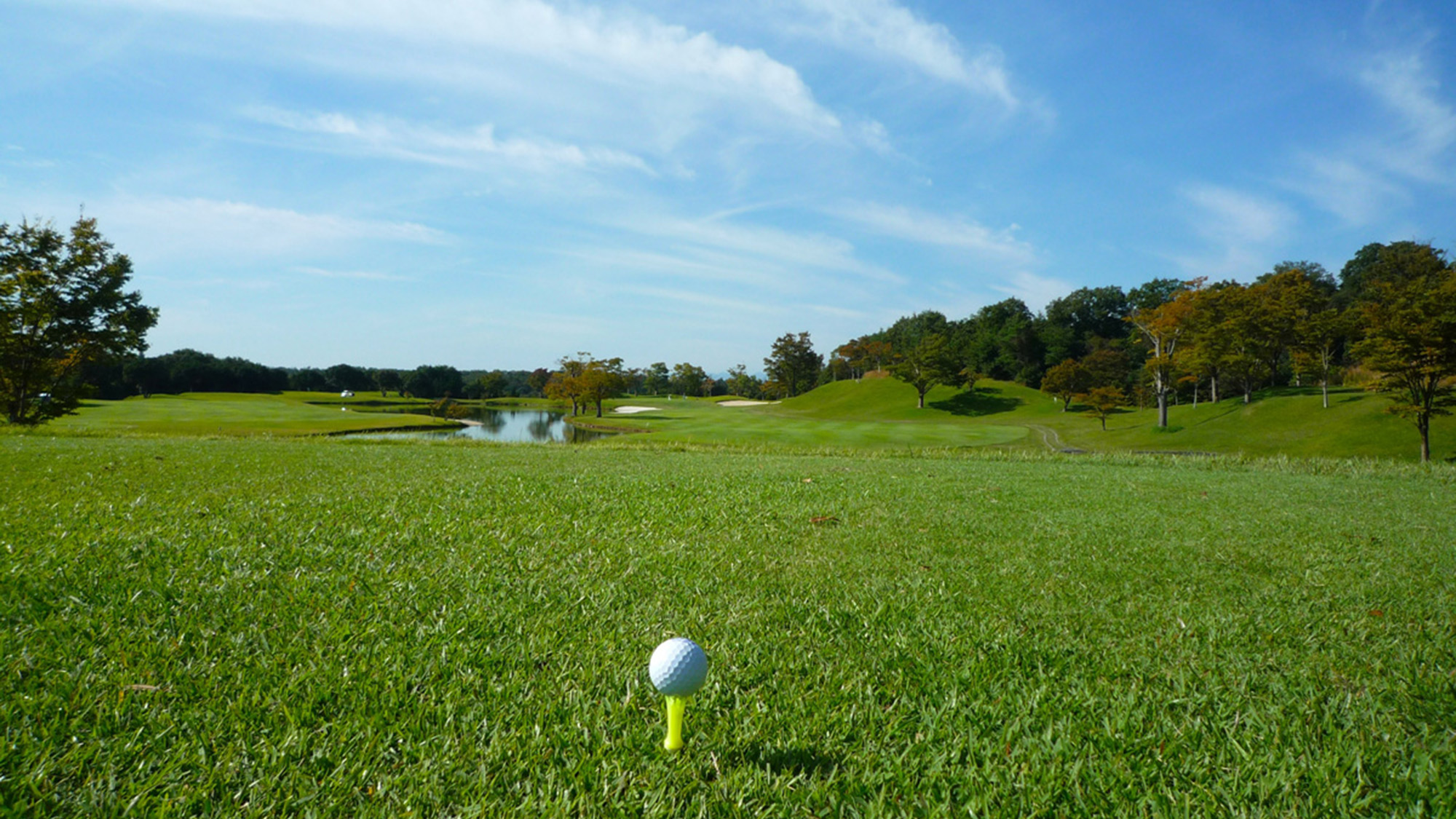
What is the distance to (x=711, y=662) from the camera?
2510 mm

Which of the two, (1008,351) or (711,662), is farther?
(1008,351)

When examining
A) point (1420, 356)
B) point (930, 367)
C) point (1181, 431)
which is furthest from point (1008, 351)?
point (1420, 356)

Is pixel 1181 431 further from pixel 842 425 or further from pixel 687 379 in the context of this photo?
pixel 687 379

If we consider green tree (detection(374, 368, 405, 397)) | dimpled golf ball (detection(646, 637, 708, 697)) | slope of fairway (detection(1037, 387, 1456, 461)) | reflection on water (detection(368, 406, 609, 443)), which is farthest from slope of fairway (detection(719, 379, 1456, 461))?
green tree (detection(374, 368, 405, 397))

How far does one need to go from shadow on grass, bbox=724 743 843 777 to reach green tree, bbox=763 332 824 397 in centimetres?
9113

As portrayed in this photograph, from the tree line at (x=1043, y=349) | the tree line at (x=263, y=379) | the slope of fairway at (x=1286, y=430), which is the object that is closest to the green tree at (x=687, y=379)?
the tree line at (x=1043, y=349)

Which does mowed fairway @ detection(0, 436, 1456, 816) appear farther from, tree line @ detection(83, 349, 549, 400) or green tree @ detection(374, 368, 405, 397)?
green tree @ detection(374, 368, 405, 397)

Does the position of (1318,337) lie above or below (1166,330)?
below

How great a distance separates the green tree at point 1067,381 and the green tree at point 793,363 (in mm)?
42337

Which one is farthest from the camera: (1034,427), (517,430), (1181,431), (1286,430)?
(517,430)

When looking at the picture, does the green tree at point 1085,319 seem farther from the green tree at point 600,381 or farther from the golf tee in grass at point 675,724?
the golf tee in grass at point 675,724

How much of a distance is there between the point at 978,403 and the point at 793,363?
37.5 meters

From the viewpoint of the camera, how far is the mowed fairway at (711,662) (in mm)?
1755

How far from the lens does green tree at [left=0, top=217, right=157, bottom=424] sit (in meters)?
21.6
